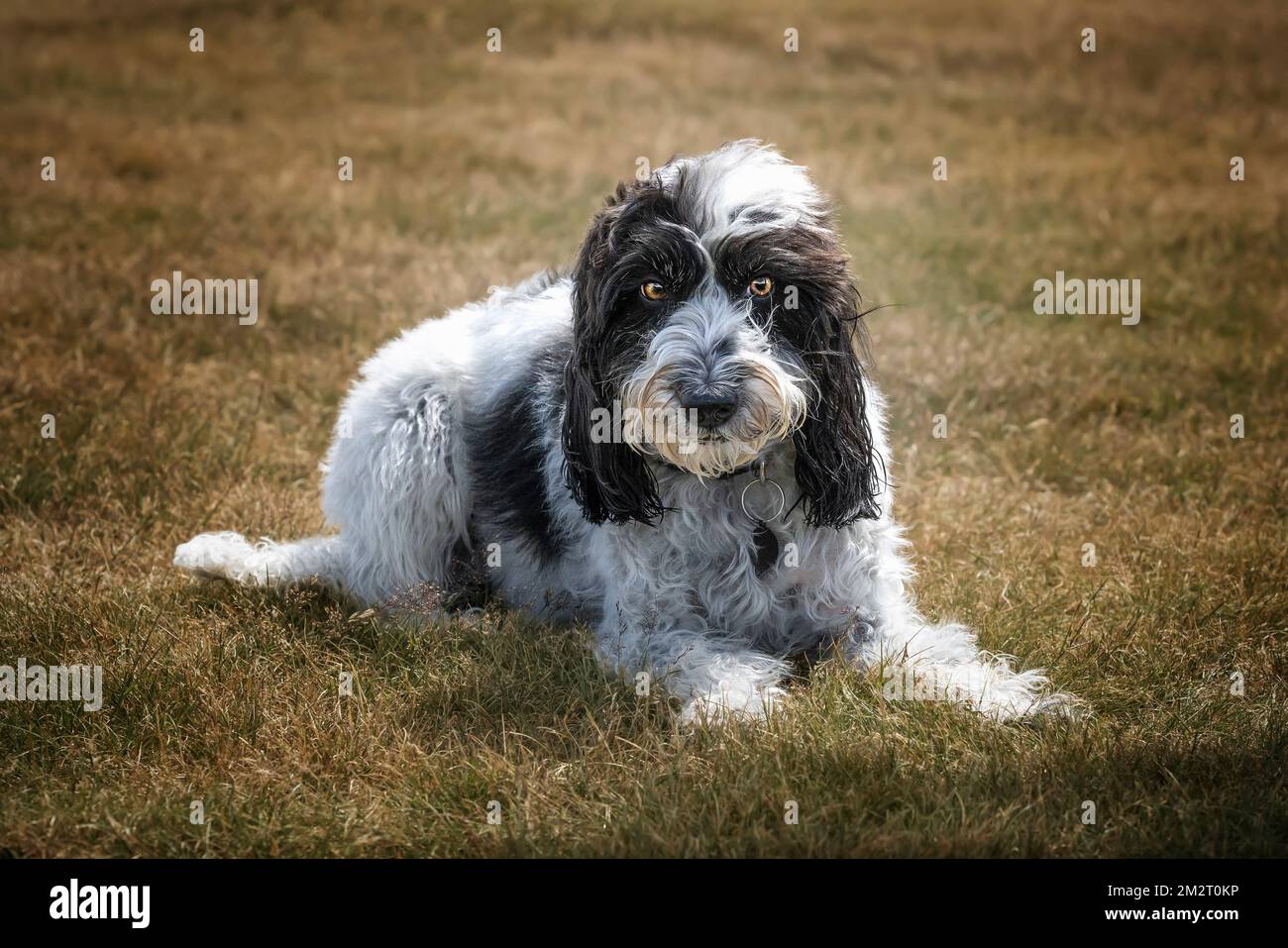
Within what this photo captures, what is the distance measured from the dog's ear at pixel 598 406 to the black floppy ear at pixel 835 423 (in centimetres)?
57

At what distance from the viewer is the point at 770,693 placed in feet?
15.3

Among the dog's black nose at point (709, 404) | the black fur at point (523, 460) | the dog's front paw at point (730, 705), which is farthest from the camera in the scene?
the black fur at point (523, 460)

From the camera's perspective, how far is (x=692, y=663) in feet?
15.9

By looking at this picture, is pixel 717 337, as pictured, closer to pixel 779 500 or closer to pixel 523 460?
pixel 779 500

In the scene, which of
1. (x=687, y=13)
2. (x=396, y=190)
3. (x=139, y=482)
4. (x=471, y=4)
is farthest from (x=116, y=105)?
(x=139, y=482)

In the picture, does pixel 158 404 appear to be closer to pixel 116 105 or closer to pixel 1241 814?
pixel 1241 814

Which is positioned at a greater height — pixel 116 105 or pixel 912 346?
pixel 116 105

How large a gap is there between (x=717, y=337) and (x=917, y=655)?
1.52 m

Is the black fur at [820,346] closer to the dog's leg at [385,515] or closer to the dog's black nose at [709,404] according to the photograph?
the dog's black nose at [709,404]

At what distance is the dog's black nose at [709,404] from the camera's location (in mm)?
4199

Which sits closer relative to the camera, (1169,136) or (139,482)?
(139,482)

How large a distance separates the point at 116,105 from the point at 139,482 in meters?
9.70

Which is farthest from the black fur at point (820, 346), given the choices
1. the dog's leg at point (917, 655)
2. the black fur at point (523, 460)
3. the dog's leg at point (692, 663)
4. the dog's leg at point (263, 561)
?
the dog's leg at point (263, 561)
